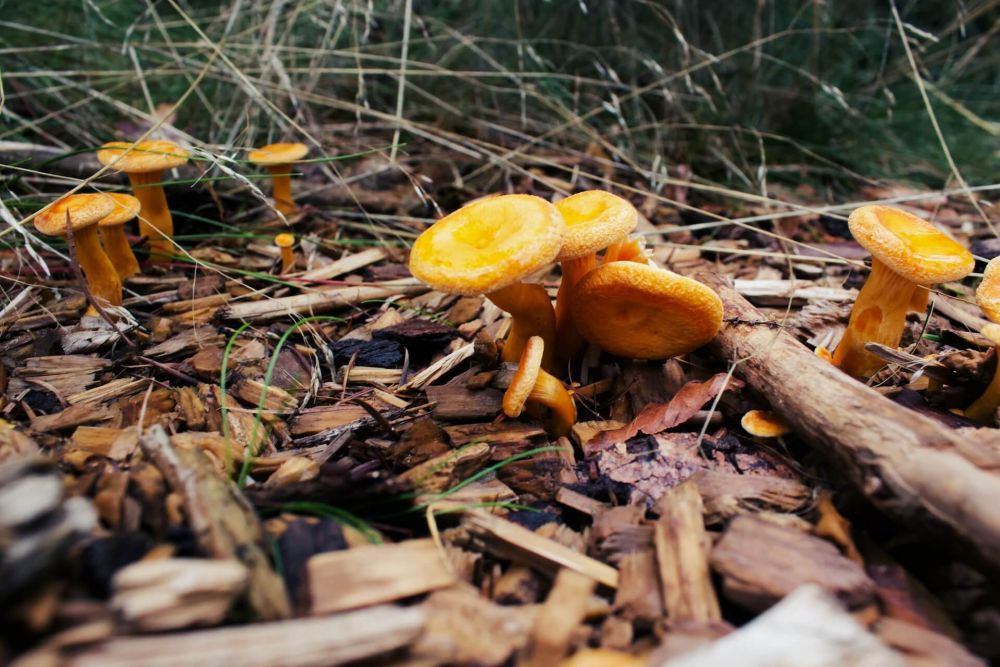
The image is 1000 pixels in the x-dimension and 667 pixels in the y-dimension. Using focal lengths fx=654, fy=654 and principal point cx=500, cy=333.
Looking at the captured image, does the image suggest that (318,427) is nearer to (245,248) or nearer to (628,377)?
(628,377)

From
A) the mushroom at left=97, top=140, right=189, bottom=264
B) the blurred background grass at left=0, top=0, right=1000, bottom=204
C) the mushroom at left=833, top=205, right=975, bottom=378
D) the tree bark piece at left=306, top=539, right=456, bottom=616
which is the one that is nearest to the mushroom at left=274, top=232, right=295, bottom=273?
the mushroom at left=97, top=140, right=189, bottom=264

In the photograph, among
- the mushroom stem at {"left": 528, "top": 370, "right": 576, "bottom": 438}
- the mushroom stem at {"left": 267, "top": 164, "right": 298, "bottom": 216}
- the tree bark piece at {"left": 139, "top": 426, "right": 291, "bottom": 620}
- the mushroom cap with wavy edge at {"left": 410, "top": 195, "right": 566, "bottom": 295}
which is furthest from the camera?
the mushroom stem at {"left": 267, "top": 164, "right": 298, "bottom": 216}

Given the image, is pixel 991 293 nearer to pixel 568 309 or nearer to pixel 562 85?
pixel 568 309

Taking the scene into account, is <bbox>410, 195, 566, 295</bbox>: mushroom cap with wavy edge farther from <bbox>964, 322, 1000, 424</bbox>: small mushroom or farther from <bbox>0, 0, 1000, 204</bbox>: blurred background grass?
<bbox>0, 0, 1000, 204</bbox>: blurred background grass

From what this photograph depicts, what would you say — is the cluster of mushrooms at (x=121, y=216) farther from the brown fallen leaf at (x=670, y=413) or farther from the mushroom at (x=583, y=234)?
the brown fallen leaf at (x=670, y=413)

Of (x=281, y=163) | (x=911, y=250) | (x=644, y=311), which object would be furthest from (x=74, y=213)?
(x=911, y=250)

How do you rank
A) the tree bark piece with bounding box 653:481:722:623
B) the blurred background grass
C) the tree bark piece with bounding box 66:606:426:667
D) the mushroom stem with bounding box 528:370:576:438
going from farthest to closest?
the blurred background grass < the mushroom stem with bounding box 528:370:576:438 < the tree bark piece with bounding box 653:481:722:623 < the tree bark piece with bounding box 66:606:426:667
